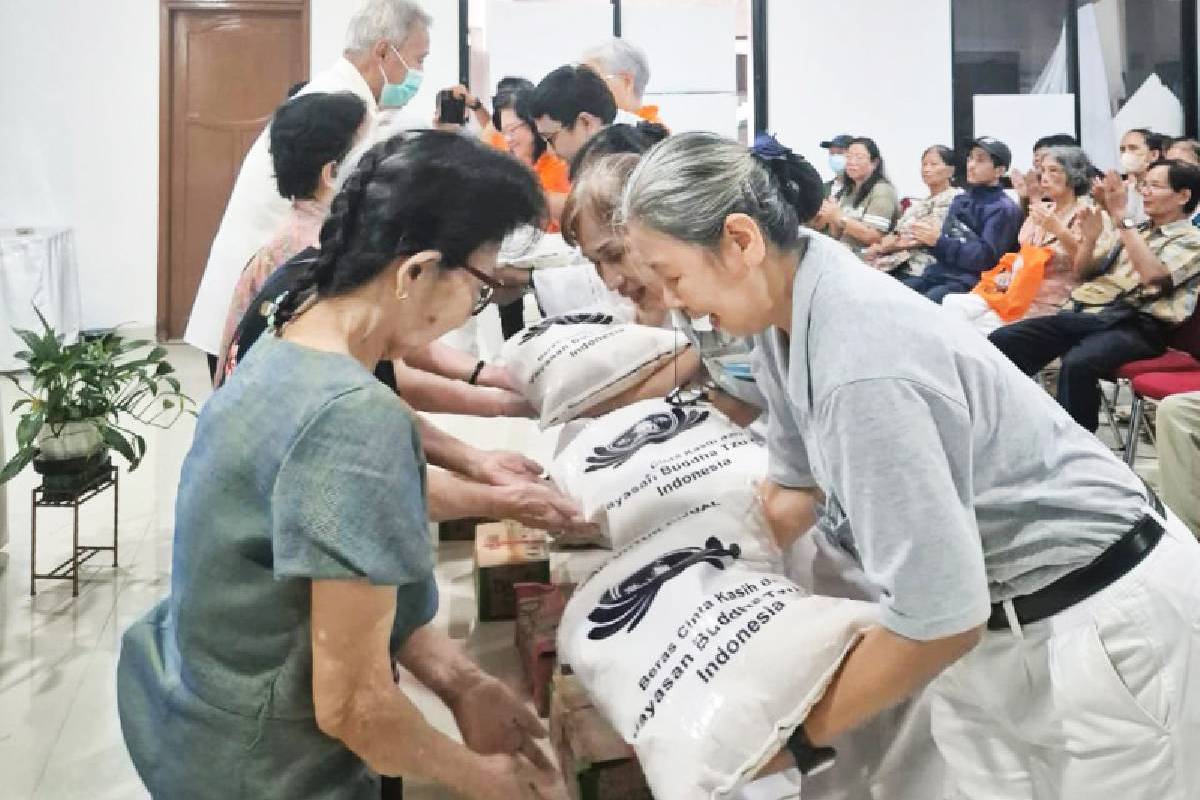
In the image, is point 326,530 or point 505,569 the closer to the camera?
point 326,530

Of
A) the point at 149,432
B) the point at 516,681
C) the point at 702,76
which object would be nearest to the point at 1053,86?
the point at 702,76

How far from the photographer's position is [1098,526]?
115 cm

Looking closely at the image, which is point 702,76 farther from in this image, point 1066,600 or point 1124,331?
point 1066,600

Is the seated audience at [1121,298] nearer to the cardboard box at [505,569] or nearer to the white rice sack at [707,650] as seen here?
the cardboard box at [505,569]

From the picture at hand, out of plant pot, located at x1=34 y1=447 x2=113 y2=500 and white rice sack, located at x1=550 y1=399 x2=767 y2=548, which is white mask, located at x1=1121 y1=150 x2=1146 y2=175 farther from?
plant pot, located at x1=34 y1=447 x2=113 y2=500

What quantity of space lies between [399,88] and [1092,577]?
7.59 feet

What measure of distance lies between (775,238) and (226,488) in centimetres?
60

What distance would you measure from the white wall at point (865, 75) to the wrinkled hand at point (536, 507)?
605 cm

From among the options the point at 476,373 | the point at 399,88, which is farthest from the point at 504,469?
the point at 399,88

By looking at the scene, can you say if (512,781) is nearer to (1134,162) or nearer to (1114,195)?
(1114,195)

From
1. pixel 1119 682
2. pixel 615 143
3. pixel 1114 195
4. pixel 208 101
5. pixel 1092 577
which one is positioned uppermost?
pixel 208 101

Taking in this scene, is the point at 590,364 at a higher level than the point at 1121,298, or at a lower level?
lower

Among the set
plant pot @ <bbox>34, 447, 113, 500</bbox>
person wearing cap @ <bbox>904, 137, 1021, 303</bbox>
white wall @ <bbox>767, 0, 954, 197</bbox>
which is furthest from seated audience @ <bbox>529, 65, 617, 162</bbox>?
white wall @ <bbox>767, 0, 954, 197</bbox>

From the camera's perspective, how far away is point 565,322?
7.98ft
